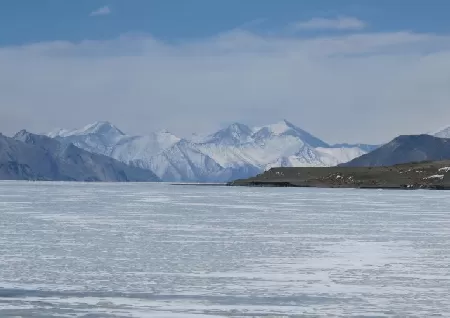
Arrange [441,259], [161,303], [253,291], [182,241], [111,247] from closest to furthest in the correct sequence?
[161,303]
[253,291]
[441,259]
[111,247]
[182,241]

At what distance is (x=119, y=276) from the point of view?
115ft

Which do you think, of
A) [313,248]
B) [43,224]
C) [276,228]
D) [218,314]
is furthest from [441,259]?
[43,224]

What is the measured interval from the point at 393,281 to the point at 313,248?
1559 cm

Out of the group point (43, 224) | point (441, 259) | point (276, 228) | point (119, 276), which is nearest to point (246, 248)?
point (441, 259)

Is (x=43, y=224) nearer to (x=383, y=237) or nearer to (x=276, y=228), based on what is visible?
(x=276, y=228)

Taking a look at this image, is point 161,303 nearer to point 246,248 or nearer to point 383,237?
point 246,248

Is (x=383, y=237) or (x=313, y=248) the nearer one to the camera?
(x=313, y=248)

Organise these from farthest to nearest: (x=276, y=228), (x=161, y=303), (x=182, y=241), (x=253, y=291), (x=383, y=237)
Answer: (x=276, y=228) → (x=383, y=237) → (x=182, y=241) → (x=253, y=291) → (x=161, y=303)

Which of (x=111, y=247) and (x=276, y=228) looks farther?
(x=276, y=228)

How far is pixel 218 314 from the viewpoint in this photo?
26000mm

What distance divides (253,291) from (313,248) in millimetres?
19271

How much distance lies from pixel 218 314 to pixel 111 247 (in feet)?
78.4

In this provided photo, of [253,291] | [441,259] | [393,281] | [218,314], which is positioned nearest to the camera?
[218,314]

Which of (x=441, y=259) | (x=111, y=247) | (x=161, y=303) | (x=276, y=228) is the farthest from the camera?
(x=276, y=228)
